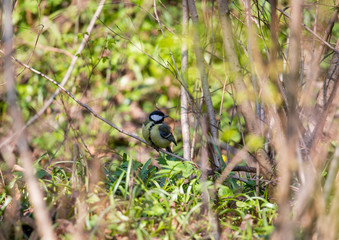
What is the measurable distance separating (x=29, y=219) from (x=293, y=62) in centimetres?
191

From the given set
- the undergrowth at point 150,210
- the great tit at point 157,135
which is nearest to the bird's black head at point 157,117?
the great tit at point 157,135

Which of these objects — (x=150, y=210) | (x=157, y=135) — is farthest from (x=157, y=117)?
(x=150, y=210)

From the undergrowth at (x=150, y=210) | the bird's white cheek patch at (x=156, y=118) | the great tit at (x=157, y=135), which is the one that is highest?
the undergrowth at (x=150, y=210)

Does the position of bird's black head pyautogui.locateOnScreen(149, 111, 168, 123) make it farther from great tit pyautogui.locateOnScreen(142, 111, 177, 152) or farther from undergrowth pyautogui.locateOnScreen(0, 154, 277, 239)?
undergrowth pyautogui.locateOnScreen(0, 154, 277, 239)

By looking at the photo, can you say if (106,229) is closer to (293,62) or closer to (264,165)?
(264,165)

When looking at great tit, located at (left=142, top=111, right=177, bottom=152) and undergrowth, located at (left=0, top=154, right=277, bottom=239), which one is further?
great tit, located at (left=142, top=111, right=177, bottom=152)

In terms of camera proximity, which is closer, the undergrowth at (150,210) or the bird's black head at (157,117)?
the undergrowth at (150,210)

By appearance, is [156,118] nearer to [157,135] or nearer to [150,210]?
[157,135]

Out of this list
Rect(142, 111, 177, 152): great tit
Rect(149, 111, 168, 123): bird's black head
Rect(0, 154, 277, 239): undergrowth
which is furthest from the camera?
Rect(149, 111, 168, 123): bird's black head

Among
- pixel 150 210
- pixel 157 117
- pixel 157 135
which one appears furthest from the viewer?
pixel 157 117

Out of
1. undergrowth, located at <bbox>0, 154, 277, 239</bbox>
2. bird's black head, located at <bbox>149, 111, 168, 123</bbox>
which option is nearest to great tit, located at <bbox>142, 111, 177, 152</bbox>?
bird's black head, located at <bbox>149, 111, 168, 123</bbox>

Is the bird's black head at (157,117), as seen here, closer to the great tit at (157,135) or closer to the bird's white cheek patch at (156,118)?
the bird's white cheek patch at (156,118)

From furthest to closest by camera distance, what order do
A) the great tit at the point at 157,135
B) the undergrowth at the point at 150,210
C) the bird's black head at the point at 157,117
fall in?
the bird's black head at the point at 157,117
the great tit at the point at 157,135
the undergrowth at the point at 150,210

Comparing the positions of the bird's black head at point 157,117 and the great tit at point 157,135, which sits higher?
the bird's black head at point 157,117
